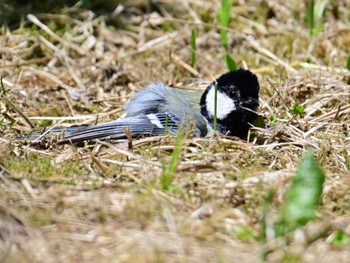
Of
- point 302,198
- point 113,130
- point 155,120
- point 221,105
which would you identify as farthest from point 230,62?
point 302,198

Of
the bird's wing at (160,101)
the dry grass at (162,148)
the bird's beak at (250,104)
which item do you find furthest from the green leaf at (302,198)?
the bird's wing at (160,101)

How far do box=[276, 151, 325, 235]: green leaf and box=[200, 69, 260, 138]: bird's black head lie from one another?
1032 millimetres

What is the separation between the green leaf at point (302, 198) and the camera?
221 cm

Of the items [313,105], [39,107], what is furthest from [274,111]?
[39,107]

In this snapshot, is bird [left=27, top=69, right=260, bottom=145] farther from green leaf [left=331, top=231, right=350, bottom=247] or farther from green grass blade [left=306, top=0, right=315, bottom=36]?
green grass blade [left=306, top=0, right=315, bottom=36]

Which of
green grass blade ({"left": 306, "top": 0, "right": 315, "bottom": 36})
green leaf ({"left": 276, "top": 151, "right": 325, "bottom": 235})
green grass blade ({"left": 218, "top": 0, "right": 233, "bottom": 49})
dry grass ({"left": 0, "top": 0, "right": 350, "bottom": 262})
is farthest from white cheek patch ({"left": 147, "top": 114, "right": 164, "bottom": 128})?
green grass blade ({"left": 306, "top": 0, "right": 315, "bottom": 36})

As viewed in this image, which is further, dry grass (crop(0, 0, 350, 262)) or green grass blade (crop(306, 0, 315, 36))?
green grass blade (crop(306, 0, 315, 36))

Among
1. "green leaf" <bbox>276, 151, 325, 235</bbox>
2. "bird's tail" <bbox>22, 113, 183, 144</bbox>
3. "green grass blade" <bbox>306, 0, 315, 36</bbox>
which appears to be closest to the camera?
"green leaf" <bbox>276, 151, 325, 235</bbox>

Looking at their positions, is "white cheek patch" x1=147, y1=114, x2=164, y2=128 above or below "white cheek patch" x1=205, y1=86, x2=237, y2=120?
below

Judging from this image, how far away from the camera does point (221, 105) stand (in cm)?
347

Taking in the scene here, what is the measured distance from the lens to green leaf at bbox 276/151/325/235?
7.24ft

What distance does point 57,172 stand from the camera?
275cm

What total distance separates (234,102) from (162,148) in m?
0.57

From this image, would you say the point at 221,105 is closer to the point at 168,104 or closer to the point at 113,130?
the point at 168,104
